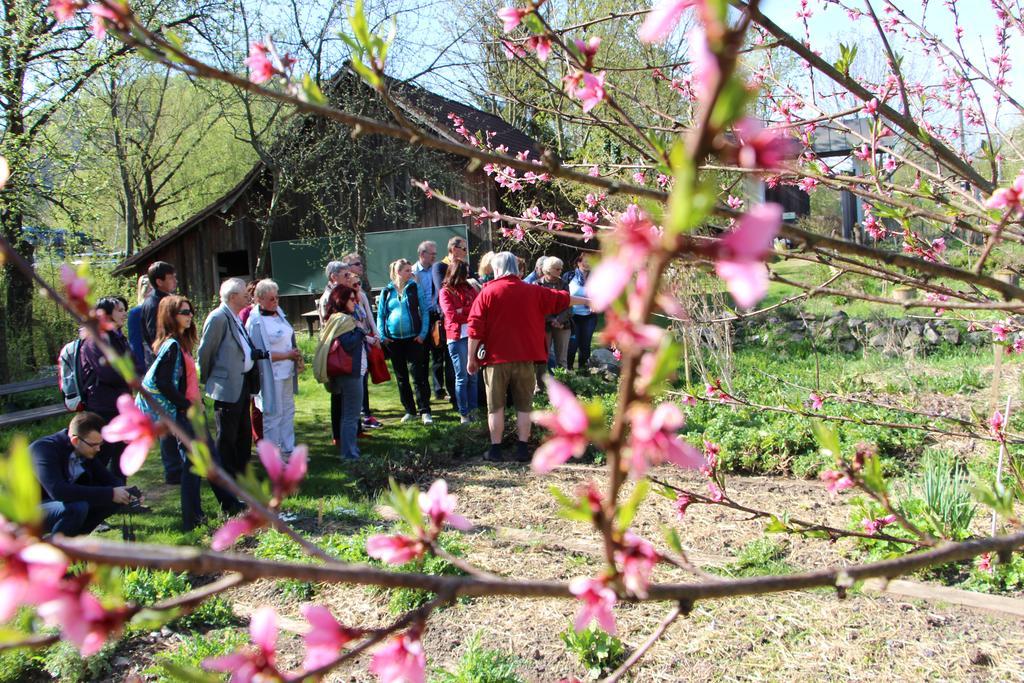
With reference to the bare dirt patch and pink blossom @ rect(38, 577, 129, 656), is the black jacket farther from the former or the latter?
pink blossom @ rect(38, 577, 129, 656)

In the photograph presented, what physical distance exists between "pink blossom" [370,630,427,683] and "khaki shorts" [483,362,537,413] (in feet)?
17.8

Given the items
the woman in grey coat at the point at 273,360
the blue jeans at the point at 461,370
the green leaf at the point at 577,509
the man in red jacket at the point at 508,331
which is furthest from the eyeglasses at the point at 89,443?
the green leaf at the point at 577,509

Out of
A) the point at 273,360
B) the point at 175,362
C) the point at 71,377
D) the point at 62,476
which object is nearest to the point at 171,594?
the point at 62,476

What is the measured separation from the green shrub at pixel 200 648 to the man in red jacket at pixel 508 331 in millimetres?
3083

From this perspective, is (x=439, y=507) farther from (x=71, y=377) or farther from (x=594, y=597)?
(x=71, y=377)

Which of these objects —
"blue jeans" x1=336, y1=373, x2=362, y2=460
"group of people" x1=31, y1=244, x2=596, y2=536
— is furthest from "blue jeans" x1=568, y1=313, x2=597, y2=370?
"blue jeans" x1=336, y1=373, x2=362, y2=460

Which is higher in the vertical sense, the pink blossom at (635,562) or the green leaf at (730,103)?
the green leaf at (730,103)

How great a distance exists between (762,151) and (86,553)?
676mm

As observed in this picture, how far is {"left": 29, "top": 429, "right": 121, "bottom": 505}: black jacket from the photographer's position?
4.36 meters

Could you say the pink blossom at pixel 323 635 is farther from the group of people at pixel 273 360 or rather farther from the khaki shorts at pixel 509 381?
the khaki shorts at pixel 509 381

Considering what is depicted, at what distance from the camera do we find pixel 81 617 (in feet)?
2.36

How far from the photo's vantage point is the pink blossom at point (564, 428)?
2.23 feet

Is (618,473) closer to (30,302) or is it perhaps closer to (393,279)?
(393,279)

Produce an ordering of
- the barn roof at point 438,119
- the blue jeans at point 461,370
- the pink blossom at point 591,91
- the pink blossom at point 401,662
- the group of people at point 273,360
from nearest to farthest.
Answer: the pink blossom at point 401,662 → the pink blossom at point 591,91 → the group of people at point 273,360 → the blue jeans at point 461,370 → the barn roof at point 438,119
